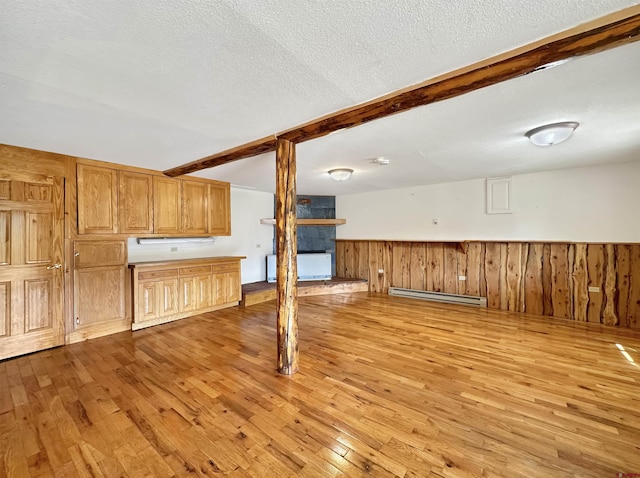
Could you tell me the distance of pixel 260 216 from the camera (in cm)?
600

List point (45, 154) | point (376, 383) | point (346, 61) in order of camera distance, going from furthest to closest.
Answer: point (45, 154) → point (376, 383) → point (346, 61)

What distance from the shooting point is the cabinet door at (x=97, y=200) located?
333 centimetres

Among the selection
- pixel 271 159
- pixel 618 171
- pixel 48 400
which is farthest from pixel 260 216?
pixel 618 171

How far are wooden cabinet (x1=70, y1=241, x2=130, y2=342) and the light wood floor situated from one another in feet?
0.77

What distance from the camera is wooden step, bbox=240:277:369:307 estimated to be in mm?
5047

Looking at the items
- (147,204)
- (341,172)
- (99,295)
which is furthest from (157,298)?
(341,172)

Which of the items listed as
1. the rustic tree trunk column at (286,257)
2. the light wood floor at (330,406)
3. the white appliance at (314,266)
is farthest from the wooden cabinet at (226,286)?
the rustic tree trunk column at (286,257)

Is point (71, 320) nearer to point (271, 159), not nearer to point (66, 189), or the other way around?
point (66, 189)

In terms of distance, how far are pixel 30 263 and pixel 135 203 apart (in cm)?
127

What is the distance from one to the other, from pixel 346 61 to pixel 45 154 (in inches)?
143

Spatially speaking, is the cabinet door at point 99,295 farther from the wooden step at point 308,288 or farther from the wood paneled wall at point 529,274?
the wood paneled wall at point 529,274

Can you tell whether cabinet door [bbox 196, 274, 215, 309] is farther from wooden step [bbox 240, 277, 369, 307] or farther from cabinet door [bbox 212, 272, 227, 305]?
wooden step [bbox 240, 277, 369, 307]

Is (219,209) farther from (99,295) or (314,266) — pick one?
(314,266)

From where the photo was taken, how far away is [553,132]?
2.43 meters
